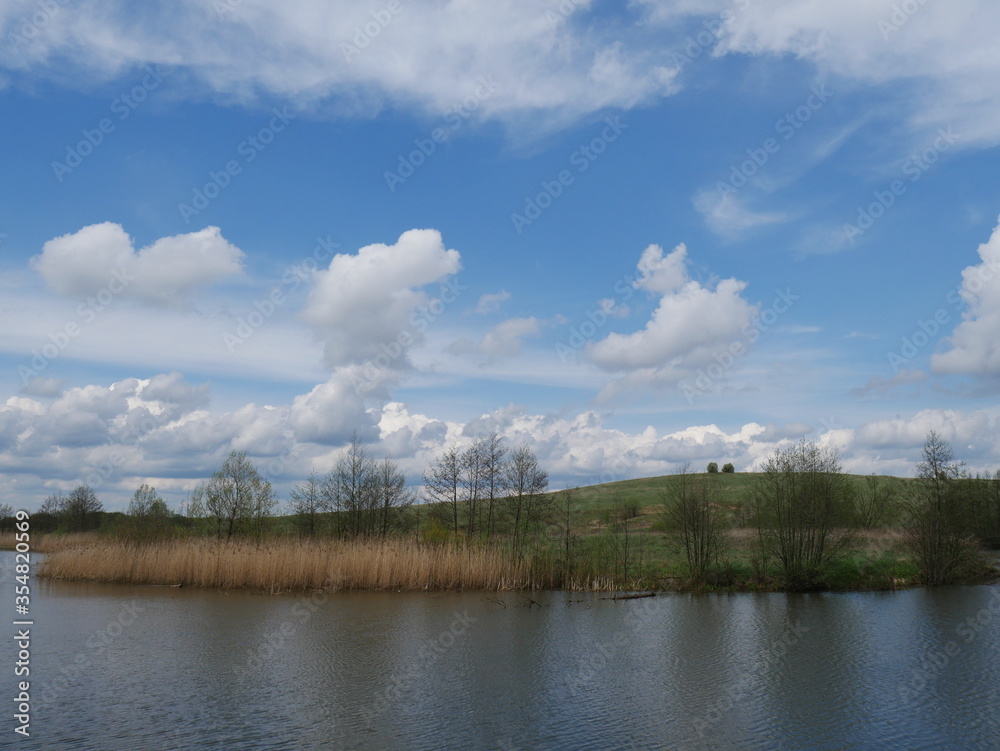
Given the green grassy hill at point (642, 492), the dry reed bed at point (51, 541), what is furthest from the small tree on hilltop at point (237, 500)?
the green grassy hill at point (642, 492)

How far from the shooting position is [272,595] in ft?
85.3

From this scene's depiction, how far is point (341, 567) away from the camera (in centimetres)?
2731

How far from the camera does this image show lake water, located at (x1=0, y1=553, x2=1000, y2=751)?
1004 centimetres

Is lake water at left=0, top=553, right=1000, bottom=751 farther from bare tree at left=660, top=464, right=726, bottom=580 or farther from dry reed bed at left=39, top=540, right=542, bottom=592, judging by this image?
bare tree at left=660, top=464, right=726, bottom=580

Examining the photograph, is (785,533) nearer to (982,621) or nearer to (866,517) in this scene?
(982,621)

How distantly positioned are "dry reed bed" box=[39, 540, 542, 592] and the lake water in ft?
12.9

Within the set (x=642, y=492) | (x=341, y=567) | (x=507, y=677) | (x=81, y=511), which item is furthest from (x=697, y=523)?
(x=81, y=511)

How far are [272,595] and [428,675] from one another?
568 inches

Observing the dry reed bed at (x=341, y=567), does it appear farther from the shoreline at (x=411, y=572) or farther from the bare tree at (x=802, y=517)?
the bare tree at (x=802, y=517)

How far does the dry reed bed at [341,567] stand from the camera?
27031mm

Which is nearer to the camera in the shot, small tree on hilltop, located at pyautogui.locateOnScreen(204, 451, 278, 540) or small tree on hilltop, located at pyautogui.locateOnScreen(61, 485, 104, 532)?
small tree on hilltop, located at pyautogui.locateOnScreen(204, 451, 278, 540)

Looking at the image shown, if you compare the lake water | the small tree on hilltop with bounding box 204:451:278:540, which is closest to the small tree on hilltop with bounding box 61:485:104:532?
the small tree on hilltop with bounding box 204:451:278:540

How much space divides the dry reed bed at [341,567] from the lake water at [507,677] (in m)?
3.93

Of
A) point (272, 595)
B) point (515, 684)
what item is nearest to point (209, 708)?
point (515, 684)
